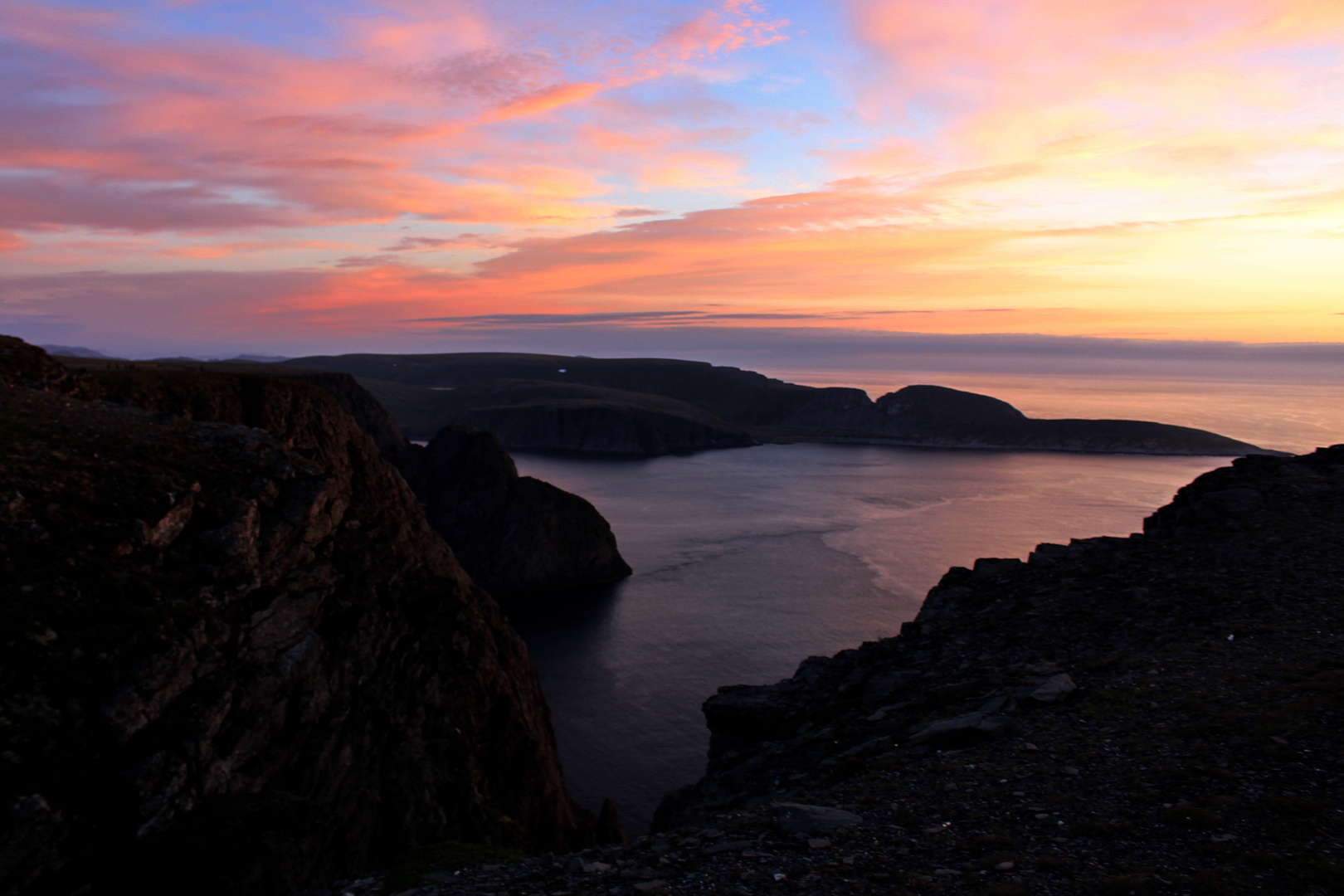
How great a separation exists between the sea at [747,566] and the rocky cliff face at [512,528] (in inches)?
206

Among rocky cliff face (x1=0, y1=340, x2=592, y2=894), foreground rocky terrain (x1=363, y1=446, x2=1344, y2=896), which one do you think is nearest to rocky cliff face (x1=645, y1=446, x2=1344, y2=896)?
foreground rocky terrain (x1=363, y1=446, x2=1344, y2=896)

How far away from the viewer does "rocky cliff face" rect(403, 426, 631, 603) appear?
7856 cm

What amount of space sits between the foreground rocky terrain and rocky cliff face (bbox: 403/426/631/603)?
57447 mm

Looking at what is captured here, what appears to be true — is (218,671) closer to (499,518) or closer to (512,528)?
(512,528)

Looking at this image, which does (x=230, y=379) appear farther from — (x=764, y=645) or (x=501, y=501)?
(x=501, y=501)

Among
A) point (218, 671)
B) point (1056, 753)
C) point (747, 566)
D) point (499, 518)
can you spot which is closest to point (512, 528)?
point (499, 518)

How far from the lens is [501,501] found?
84.3m

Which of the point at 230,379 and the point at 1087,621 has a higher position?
the point at 230,379


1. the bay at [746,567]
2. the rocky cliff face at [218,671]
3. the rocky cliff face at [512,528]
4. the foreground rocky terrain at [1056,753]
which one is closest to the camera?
the foreground rocky terrain at [1056,753]

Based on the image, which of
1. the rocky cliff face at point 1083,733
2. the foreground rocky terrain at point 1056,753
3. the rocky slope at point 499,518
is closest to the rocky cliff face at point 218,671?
the foreground rocky terrain at point 1056,753

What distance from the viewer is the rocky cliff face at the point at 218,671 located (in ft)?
42.8

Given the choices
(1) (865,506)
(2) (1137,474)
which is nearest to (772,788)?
(1) (865,506)

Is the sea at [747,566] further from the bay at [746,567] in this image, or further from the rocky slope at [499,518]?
the rocky slope at [499,518]

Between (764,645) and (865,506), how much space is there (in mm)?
67859
